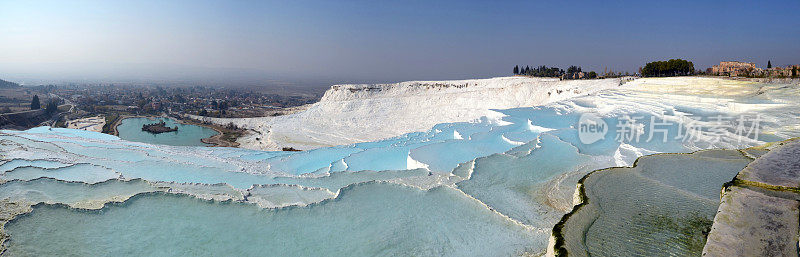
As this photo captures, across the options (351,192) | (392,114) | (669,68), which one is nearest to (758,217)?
(351,192)

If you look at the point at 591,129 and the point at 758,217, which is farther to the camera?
the point at 591,129

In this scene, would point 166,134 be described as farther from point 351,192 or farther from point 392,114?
point 351,192

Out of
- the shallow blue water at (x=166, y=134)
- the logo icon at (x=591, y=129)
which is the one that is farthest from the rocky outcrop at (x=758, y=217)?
the shallow blue water at (x=166, y=134)

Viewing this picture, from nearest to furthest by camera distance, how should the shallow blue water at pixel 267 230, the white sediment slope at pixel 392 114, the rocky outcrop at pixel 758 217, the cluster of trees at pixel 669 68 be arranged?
1. the rocky outcrop at pixel 758 217
2. the shallow blue water at pixel 267 230
3. the white sediment slope at pixel 392 114
4. the cluster of trees at pixel 669 68

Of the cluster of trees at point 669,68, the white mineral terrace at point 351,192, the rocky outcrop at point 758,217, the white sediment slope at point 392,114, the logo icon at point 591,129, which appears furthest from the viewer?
the cluster of trees at point 669,68

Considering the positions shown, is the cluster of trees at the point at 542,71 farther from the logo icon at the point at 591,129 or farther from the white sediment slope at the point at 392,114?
the logo icon at the point at 591,129

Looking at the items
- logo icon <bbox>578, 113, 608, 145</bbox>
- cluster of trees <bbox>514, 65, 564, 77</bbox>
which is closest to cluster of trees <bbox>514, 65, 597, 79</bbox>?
cluster of trees <bbox>514, 65, 564, 77</bbox>

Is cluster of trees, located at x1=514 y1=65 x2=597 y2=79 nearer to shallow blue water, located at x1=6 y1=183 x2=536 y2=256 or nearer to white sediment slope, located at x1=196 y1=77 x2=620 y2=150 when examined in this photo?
white sediment slope, located at x1=196 y1=77 x2=620 y2=150

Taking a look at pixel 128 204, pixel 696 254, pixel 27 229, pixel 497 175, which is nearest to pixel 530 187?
pixel 497 175
